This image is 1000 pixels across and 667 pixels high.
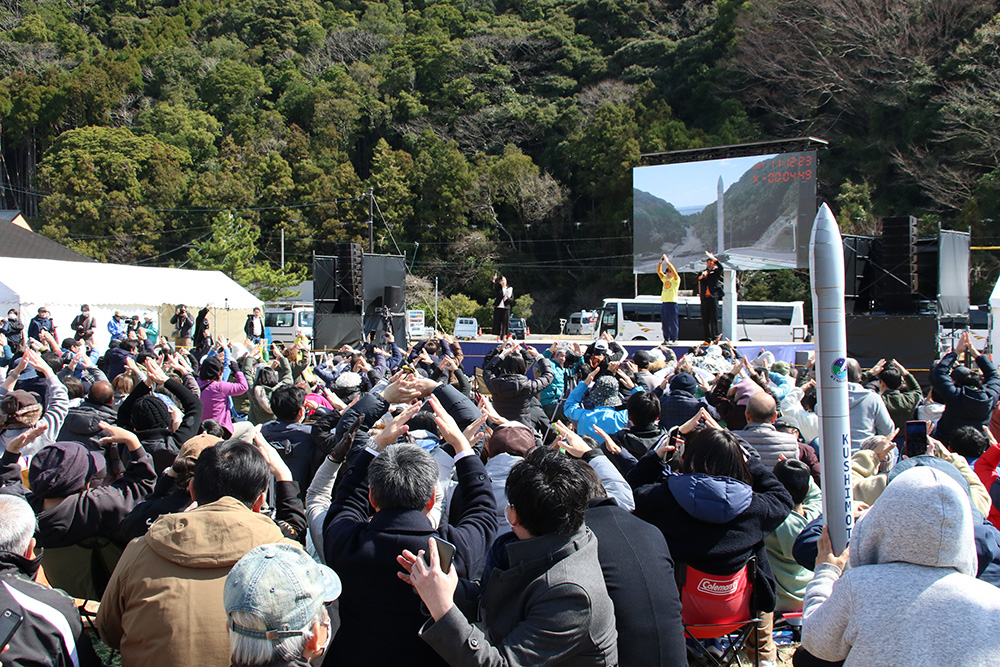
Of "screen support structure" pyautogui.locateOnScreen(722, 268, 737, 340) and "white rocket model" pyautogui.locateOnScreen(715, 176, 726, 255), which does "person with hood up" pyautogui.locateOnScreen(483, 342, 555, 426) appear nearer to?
"screen support structure" pyautogui.locateOnScreen(722, 268, 737, 340)

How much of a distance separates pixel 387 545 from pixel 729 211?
20.7 metres

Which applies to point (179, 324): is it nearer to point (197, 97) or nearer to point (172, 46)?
point (197, 97)

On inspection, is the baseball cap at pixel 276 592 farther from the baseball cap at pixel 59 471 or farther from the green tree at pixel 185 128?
the green tree at pixel 185 128

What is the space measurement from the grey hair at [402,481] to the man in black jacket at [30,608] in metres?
0.81

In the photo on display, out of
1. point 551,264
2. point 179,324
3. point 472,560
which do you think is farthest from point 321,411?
point 551,264

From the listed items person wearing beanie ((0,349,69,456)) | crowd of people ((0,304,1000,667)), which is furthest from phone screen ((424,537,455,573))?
person wearing beanie ((0,349,69,456))

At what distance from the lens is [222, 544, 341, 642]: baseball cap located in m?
1.66

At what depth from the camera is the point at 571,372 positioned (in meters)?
9.12

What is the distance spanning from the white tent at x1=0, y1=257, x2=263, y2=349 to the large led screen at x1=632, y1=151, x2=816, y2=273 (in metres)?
12.5

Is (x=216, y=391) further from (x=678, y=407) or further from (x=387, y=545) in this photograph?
(x=387, y=545)

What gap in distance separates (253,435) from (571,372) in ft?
20.7

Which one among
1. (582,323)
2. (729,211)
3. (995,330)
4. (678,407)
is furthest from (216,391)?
(582,323)

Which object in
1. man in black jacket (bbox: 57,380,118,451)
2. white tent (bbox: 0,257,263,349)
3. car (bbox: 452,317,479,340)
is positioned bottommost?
man in black jacket (bbox: 57,380,118,451)

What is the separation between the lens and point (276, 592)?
1.68 meters
